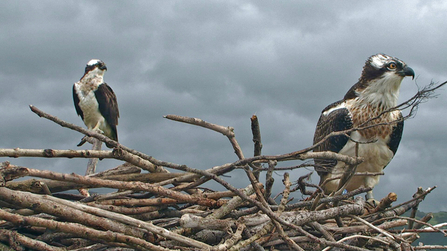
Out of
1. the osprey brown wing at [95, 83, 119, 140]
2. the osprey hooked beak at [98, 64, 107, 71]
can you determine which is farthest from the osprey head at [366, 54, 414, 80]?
the osprey hooked beak at [98, 64, 107, 71]

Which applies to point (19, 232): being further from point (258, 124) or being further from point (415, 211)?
point (415, 211)

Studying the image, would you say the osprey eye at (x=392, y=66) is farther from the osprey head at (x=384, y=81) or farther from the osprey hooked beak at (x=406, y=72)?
the osprey hooked beak at (x=406, y=72)

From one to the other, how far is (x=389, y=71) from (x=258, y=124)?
12.2 feet

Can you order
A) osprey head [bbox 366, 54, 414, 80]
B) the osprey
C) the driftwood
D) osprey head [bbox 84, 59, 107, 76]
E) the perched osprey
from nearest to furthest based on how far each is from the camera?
the driftwood → the osprey → osprey head [bbox 366, 54, 414, 80] → the perched osprey → osprey head [bbox 84, 59, 107, 76]

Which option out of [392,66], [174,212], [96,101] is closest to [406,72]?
[392,66]

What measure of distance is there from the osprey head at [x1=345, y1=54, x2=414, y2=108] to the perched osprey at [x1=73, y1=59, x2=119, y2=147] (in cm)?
657

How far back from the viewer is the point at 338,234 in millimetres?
3857

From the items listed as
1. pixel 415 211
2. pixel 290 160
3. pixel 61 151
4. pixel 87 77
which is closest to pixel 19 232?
pixel 61 151

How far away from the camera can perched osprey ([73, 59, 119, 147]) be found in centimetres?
1070

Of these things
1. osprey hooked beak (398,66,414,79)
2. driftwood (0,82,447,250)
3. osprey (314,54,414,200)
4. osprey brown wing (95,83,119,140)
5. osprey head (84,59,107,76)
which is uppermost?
osprey head (84,59,107,76)

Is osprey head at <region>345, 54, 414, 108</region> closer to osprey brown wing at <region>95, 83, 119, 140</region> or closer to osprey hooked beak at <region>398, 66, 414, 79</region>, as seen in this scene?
osprey hooked beak at <region>398, 66, 414, 79</region>

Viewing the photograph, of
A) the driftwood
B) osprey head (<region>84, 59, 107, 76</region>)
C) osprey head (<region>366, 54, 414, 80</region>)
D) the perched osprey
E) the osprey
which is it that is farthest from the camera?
osprey head (<region>84, 59, 107, 76</region>)

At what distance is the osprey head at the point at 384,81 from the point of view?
616 cm

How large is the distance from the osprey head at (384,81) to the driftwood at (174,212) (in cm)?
230
